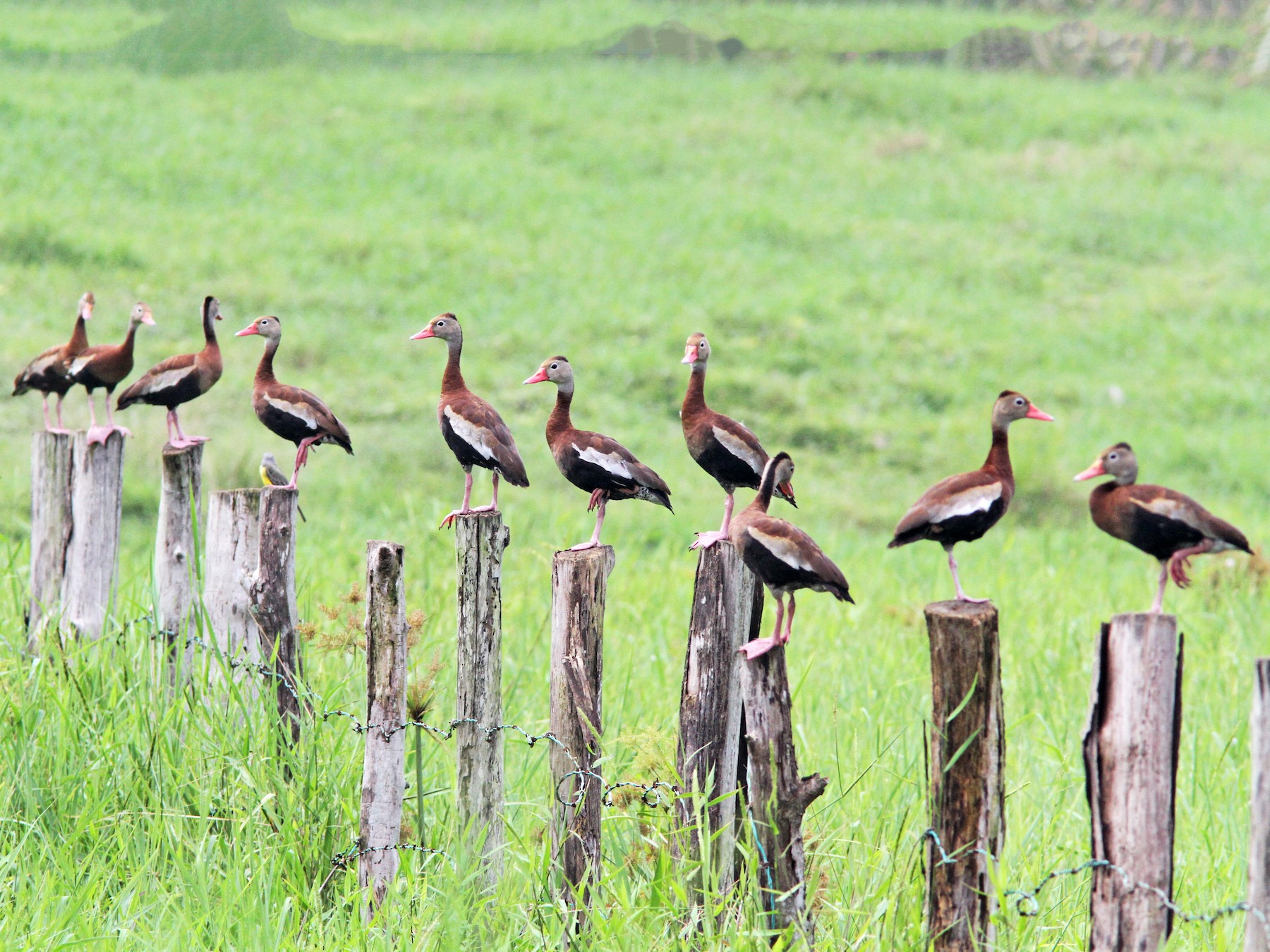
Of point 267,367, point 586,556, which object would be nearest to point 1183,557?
point 586,556

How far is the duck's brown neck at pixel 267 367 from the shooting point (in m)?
4.49

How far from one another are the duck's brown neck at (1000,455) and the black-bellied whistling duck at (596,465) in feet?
3.33

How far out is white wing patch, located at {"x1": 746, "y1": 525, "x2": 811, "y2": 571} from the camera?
3.15m

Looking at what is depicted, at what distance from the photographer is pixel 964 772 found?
3100mm

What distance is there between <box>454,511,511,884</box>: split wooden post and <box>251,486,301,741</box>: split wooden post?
76 centimetres

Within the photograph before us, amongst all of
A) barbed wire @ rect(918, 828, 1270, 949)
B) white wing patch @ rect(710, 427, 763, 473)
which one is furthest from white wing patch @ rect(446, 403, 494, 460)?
barbed wire @ rect(918, 828, 1270, 949)

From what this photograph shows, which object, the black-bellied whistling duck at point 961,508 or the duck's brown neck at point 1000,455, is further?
the duck's brown neck at point 1000,455

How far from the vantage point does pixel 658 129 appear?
77.8 ft

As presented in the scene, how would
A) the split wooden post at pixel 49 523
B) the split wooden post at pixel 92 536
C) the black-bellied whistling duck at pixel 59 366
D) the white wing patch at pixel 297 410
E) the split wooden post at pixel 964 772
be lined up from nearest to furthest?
the split wooden post at pixel 964 772
the white wing patch at pixel 297 410
the split wooden post at pixel 92 536
the split wooden post at pixel 49 523
the black-bellied whistling duck at pixel 59 366

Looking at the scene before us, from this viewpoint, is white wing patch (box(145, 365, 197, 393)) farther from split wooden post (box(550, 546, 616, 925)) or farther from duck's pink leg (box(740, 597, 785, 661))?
duck's pink leg (box(740, 597, 785, 661))

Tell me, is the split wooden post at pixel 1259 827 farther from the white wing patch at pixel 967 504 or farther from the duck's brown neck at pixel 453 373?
the duck's brown neck at pixel 453 373

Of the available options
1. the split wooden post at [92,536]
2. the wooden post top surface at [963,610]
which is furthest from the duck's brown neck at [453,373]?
the wooden post top surface at [963,610]

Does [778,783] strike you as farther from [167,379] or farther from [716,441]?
[167,379]

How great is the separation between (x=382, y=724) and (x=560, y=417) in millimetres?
1200
